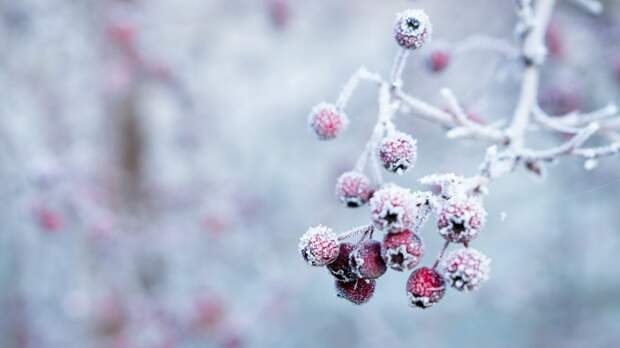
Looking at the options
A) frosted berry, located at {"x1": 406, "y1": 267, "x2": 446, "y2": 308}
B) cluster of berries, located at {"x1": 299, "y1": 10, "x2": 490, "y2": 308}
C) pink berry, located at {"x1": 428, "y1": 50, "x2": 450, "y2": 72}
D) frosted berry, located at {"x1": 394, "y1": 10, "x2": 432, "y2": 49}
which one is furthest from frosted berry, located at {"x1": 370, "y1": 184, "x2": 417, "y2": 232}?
pink berry, located at {"x1": 428, "y1": 50, "x2": 450, "y2": 72}

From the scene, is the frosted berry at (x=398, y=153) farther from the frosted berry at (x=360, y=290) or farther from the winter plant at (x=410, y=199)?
the frosted berry at (x=360, y=290)

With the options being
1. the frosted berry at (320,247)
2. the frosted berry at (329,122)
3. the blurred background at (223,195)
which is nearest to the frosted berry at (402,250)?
the frosted berry at (320,247)

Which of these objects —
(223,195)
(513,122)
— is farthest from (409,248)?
(223,195)

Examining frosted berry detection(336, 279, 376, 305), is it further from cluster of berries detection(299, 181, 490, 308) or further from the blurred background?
the blurred background

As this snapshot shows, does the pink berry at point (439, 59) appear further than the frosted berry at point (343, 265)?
Yes

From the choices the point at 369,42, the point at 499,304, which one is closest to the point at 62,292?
the point at 499,304

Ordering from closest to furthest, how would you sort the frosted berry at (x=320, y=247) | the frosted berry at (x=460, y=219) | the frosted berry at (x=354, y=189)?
the frosted berry at (x=460, y=219) → the frosted berry at (x=320, y=247) → the frosted berry at (x=354, y=189)

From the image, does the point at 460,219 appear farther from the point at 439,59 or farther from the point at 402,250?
the point at 439,59
